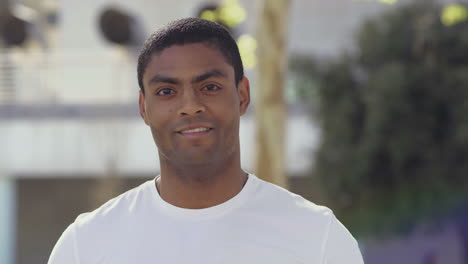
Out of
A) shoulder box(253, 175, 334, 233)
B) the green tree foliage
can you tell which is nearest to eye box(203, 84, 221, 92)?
Result: shoulder box(253, 175, 334, 233)

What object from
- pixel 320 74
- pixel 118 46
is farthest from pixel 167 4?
pixel 320 74

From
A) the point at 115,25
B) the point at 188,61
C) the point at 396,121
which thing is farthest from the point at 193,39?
the point at 115,25

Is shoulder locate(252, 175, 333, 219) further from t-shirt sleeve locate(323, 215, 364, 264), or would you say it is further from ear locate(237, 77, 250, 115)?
ear locate(237, 77, 250, 115)

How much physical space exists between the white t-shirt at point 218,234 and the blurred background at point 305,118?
427 centimetres

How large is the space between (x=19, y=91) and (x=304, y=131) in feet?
17.3

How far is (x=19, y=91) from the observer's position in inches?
590

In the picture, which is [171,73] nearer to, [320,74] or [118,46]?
[320,74]

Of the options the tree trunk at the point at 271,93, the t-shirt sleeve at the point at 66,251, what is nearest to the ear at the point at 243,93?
A: the t-shirt sleeve at the point at 66,251

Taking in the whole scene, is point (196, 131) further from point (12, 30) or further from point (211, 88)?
point (12, 30)

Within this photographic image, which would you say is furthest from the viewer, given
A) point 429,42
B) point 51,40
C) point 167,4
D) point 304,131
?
point 51,40

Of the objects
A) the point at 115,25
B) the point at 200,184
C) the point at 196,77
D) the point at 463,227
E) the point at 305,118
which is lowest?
the point at 463,227

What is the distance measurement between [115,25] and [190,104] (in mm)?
14769

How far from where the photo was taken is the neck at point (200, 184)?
2037 millimetres

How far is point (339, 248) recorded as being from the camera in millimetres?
2010
